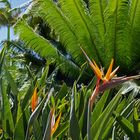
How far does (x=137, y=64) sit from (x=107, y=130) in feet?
25.3

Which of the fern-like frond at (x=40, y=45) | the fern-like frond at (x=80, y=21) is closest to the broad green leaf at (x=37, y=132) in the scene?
the fern-like frond at (x=80, y=21)

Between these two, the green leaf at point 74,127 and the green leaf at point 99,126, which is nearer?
the green leaf at point 74,127

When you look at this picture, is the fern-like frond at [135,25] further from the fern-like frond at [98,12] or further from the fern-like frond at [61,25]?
the fern-like frond at [61,25]

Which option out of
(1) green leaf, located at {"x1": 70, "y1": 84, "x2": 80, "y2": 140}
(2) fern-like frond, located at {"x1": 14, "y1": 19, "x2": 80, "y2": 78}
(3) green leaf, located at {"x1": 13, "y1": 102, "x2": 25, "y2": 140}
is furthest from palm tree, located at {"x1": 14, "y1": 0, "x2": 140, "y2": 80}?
(1) green leaf, located at {"x1": 70, "y1": 84, "x2": 80, "y2": 140}

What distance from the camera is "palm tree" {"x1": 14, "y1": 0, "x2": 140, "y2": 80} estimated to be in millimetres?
8148

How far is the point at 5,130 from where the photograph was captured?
5.81 ft

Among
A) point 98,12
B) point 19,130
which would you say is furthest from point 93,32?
point 19,130

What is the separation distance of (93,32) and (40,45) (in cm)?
112

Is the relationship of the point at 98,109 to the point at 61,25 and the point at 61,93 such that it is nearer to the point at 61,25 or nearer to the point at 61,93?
the point at 61,93

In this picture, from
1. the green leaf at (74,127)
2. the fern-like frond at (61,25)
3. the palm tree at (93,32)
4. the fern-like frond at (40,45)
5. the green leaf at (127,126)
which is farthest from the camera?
the fern-like frond at (40,45)

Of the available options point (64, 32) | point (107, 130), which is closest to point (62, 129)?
point (107, 130)

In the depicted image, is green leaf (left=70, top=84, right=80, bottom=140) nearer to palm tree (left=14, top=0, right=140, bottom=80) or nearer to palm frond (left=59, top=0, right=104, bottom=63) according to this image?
palm tree (left=14, top=0, right=140, bottom=80)

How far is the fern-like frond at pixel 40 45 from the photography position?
8.97 m

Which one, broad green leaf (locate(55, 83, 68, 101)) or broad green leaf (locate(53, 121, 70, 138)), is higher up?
broad green leaf (locate(55, 83, 68, 101))
